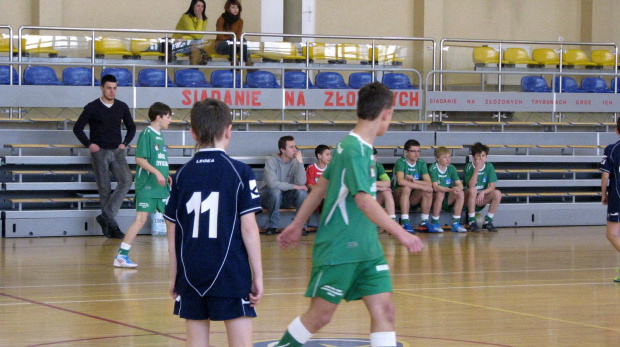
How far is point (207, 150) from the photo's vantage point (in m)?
3.80

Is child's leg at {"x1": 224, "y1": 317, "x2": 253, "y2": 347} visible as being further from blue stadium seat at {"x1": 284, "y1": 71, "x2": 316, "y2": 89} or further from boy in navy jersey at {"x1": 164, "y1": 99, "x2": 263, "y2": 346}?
blue stadium seat at {"x1": 284, "y1": 71, "x2": 316, "y2": 89}

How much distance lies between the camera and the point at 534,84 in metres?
17.3

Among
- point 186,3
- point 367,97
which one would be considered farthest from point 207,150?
point 186,3

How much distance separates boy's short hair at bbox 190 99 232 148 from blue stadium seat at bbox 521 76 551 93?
14230 mm

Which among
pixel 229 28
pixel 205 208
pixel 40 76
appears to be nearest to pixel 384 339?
pixel 205 208

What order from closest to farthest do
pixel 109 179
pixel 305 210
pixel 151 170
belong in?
1. pixel 305 210
2. pixel 151 170
3. pixel 109 179

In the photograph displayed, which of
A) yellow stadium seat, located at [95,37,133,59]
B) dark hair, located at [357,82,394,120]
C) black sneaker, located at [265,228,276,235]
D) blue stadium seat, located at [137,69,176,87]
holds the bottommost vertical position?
black sneaker, located at [265,228,276,235]

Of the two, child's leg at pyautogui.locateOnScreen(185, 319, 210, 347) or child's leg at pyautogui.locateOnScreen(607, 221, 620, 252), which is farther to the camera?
child's leg at pyautogui.locateOnScreen(607, 221, 620, 252)

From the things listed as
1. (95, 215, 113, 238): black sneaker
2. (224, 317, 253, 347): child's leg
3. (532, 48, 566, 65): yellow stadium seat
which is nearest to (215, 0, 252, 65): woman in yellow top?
(95, 215, 113, 238): black sneaker

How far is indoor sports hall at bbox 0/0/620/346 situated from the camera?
8602 mm

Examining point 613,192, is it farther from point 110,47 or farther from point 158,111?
point 110,47

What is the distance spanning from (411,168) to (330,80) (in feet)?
9.04

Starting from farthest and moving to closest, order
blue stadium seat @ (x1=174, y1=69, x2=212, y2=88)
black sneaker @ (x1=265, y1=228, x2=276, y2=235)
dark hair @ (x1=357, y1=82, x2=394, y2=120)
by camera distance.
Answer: blue stadium seat @ (x1=174, y1=69, x2=212, y2=88), black sneaker @ (x1=265, y1=228, x2=276, y2=235), dark hair @ (x1=357, y1=82, x2=394, y2=120)

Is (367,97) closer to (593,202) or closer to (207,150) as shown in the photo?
(207,150)
